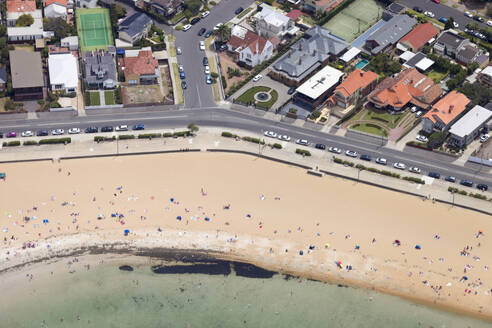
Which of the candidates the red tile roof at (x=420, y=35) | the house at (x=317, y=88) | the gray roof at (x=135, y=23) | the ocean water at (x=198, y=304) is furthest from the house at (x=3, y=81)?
the red tile roof at (x=420, y=35)

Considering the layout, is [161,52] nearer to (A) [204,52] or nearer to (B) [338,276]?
(A) [204,52]

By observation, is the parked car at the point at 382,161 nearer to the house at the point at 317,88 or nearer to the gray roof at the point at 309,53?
the house at the point at 317,88

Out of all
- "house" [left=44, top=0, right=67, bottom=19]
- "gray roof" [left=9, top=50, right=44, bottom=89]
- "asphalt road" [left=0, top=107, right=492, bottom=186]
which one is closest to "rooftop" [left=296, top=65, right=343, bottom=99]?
"asphalt road" [left=0, top=107, right=492, bottom=186]

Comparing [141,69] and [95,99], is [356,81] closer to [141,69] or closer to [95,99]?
[141,69]

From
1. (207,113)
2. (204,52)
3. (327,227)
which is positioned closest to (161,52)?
(204,52)

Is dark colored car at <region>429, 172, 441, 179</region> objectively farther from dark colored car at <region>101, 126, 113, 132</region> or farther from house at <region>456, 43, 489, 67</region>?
dark colored car at <region>101, 126, 113, 132</region>

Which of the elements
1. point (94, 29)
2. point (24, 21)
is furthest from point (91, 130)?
point (24, 21)
